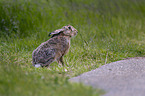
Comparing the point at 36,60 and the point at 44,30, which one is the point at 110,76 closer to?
the point at 36,60

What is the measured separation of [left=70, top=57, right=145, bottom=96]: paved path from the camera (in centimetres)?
402

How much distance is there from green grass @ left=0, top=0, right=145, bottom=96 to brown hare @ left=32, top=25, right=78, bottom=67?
0.28 m

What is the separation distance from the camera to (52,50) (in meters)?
6.41

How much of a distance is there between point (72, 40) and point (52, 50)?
2.44 m

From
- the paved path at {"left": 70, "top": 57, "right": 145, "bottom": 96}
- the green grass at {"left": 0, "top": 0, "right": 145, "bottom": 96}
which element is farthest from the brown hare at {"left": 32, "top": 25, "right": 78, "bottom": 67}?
the paved path at {"left": 70, "top": 57, "right": 145, "bottom": 96}

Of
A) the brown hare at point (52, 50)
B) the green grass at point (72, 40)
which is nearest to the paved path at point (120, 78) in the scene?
the green grass at point (72, 40)

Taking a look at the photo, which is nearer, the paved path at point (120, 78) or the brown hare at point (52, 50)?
the paved path at point (120, 78)

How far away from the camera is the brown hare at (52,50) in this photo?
6.31 metres

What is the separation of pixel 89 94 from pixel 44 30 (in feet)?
19.0

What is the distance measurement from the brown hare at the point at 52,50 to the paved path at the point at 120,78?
1.40 meters

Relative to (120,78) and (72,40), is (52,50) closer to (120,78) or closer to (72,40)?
(120,78)

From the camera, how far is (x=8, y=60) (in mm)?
6918

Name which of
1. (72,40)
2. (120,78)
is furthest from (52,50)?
(72,40)

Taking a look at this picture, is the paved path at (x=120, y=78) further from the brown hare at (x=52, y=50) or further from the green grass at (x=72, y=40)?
the brown hare at (x=52, y=50)
